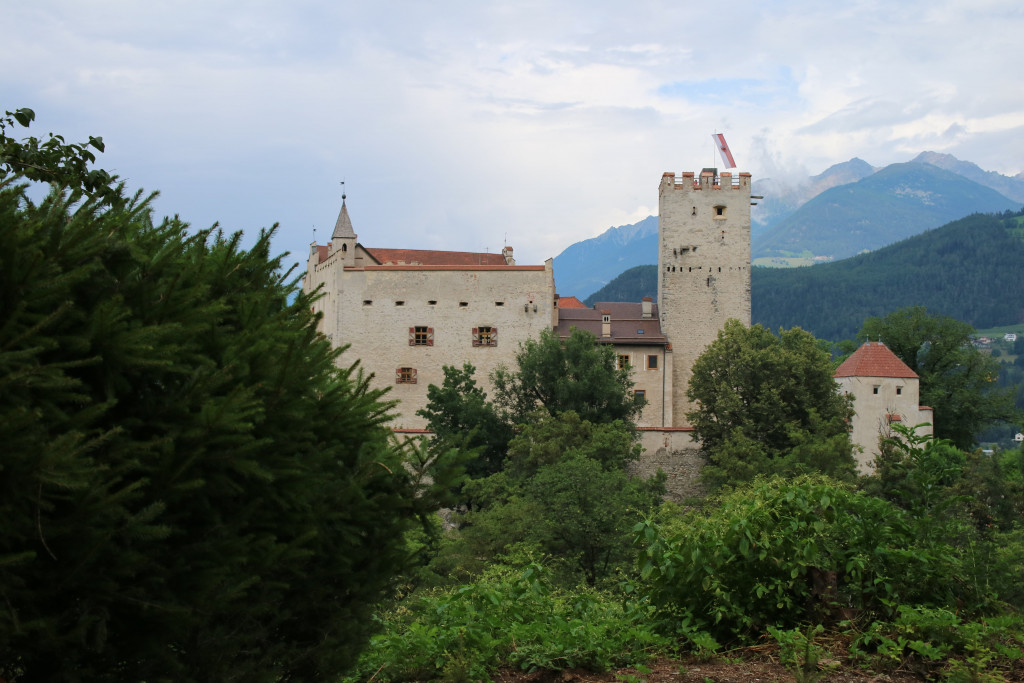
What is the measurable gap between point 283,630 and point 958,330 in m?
56.8

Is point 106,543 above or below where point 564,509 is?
above

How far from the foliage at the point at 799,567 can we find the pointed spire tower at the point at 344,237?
40947mm

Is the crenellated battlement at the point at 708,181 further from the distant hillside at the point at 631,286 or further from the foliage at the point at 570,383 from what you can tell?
the distant hillside at the point at 631,286

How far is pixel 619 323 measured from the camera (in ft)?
156

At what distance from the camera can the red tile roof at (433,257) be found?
6166 centimetres

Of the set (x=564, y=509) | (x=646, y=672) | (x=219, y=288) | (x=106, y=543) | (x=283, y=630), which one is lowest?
(x=564, y=509)

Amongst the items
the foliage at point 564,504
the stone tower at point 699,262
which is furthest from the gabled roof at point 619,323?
the foliage at point 564,504

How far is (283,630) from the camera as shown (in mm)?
5414

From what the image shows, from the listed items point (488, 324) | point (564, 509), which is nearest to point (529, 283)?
point (488, 324)

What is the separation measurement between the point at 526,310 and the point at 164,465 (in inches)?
1637

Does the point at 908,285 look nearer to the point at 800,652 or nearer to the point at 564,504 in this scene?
the point at 564,504

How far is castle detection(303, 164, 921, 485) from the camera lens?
45469mm

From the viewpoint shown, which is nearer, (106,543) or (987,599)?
(106,543)

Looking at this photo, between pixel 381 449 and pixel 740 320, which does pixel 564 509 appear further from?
pixel 381 449
